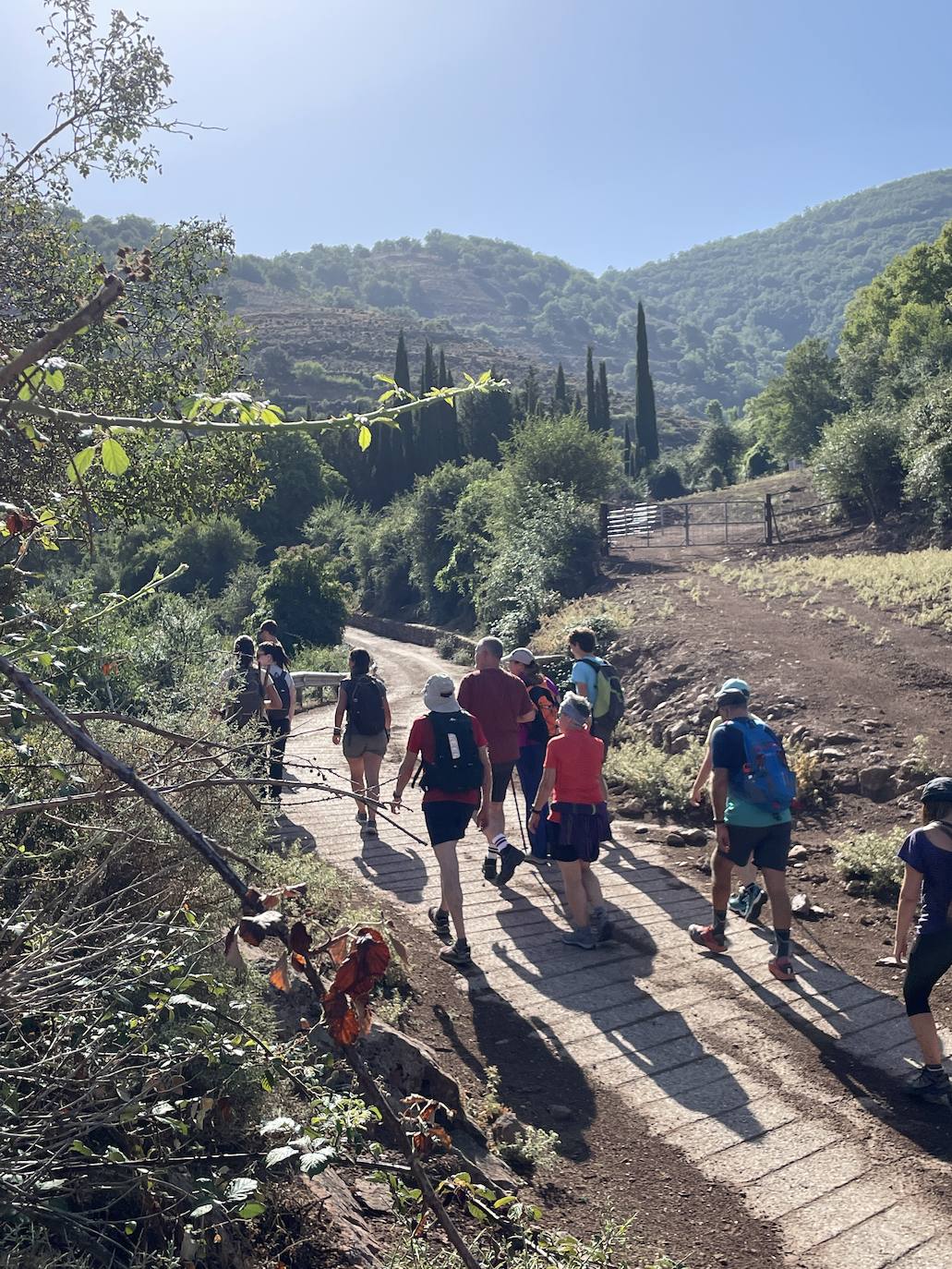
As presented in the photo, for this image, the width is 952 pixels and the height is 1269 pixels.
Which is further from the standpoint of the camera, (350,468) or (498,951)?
(350,468)

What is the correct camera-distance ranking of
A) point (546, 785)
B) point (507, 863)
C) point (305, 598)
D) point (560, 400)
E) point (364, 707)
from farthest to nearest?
1. point (560, 400)
2. point (305, 598)
3. point (364, 707)
4. point (507, 863)
5. point (546, 785)

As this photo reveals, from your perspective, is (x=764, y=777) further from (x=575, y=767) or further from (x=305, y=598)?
(x=305, y=598)

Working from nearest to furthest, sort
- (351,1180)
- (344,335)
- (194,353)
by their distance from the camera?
(351,1180), (194,353), (344,335)

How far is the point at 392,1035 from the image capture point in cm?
460

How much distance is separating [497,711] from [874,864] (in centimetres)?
304

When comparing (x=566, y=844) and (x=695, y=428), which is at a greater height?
(x=695, y=428)

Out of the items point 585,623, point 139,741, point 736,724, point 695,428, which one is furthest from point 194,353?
point 695,428

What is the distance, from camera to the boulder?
30.3 ft

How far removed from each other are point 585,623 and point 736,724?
31.5ft

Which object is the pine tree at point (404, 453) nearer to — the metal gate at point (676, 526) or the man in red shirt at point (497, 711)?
the metal gate at point (676, 526)

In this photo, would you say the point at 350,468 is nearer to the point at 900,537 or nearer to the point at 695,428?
the point at 900,537

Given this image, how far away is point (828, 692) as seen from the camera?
11445 millimetres

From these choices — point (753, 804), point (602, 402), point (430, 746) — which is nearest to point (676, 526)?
point (753, 804)

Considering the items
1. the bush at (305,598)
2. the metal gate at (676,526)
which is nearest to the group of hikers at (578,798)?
the metal gate at (676,526)
